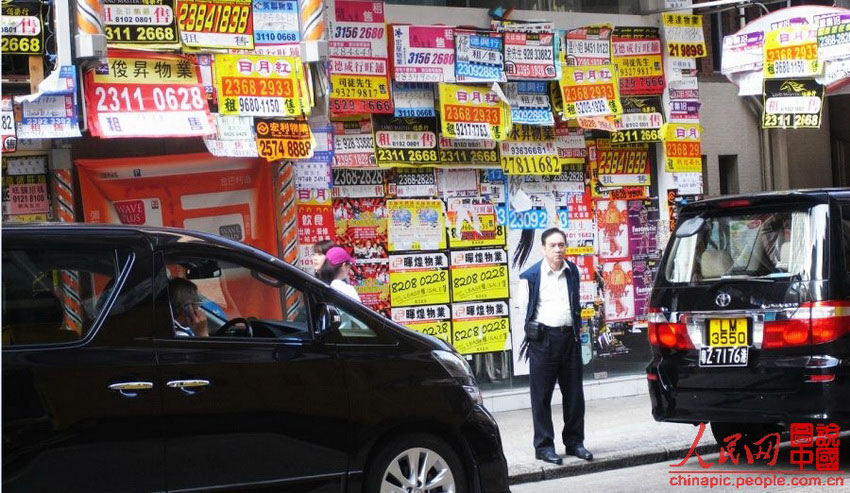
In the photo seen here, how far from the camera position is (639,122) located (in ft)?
49.4

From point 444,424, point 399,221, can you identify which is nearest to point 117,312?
point 444,424

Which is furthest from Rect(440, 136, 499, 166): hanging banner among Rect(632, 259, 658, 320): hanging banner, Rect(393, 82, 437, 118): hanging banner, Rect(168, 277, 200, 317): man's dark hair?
Rect(168, 277, 200, 317): man's dark hair

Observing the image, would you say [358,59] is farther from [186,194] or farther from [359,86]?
[186,194]

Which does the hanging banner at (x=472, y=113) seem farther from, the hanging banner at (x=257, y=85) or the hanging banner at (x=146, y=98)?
the hanging banner at (x=146, y=98)

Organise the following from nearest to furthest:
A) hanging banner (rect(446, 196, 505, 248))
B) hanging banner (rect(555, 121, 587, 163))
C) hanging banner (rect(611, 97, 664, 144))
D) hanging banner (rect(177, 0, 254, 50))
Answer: hanging banner (rect(177, 0, 254, 50)), hanging banner (rect(446, 196, 505, 248)), hanging banner (rect(555, 121, 587, 163)), hanging banner (rect(611, 97, 664, 144))

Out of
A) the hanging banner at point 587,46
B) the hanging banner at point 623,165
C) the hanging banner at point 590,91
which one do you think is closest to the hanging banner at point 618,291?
the hanging banner at point 623,165

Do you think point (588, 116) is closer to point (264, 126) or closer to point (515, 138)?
point (515, 138)

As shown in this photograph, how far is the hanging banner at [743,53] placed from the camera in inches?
583

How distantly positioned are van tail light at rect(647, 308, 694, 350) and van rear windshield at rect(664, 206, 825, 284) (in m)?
0.31

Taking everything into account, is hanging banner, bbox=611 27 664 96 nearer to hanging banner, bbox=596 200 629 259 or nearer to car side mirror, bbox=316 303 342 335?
hanging banner, bbox=596 200 629 259

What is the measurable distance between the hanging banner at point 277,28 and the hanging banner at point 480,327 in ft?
11.1

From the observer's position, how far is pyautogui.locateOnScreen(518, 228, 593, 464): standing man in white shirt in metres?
10.8

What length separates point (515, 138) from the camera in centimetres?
1419

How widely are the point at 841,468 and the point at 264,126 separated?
5632 millimetres
